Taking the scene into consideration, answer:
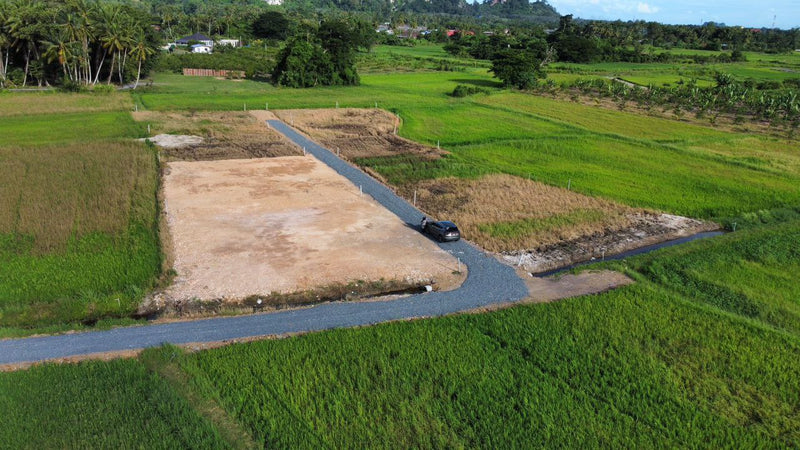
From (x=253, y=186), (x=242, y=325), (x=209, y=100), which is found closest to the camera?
(x=242, y=325)

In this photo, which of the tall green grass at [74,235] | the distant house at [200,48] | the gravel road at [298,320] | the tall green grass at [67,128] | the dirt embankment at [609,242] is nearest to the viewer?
the gravel road at [298,320]

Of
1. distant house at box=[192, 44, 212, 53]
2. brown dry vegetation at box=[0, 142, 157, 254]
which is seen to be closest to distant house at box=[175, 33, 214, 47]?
distant house at box=[192, 44, 212, 53]

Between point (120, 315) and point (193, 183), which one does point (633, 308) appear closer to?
point (120, 315)

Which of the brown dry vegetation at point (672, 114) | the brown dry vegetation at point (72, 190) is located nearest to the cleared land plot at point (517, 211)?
the brown dry vegetation at point (72, 190)

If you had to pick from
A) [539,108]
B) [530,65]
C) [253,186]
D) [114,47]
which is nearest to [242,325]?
[253,186]

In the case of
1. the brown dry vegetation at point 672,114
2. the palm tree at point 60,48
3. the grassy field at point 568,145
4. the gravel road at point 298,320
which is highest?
the palm tree at point 60,48

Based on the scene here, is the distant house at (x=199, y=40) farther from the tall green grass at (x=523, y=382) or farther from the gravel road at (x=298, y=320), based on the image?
the tall green grass at (x=523, y=382)
